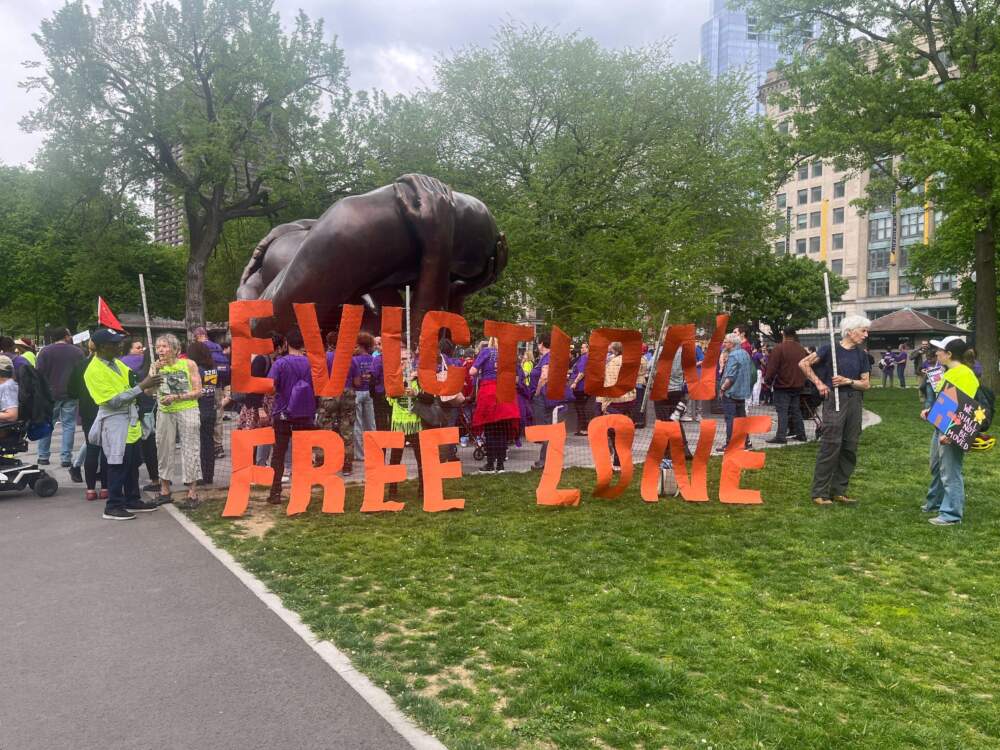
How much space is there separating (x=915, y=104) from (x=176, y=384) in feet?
63.3

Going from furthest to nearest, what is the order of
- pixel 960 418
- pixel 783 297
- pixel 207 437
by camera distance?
pixel 783 297 < pixel 207 437 < pixel 960 418

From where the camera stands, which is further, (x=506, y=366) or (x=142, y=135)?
(x=142, y=135)

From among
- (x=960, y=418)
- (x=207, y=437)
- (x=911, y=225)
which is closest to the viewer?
(x=960, y=418)

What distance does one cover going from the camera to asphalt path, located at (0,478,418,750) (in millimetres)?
3318

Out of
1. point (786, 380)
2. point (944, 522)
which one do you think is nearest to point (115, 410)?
point (944, 522)

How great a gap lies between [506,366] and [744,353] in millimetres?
4660

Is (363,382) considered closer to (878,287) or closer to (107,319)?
(107,319)

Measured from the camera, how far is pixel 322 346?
7906 mm

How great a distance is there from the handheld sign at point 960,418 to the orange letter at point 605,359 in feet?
9.82

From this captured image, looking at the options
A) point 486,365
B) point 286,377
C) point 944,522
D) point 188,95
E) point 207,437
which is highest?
point 188,95

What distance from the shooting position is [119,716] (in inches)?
137

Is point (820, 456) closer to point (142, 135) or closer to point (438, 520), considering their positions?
point (438, 520)

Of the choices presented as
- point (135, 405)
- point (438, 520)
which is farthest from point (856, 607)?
point (135, 405)

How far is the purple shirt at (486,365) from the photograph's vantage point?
9.62m
